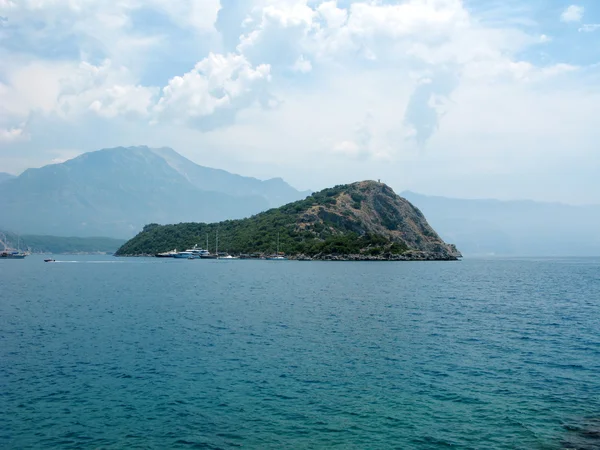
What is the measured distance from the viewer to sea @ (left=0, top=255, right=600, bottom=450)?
2664cm

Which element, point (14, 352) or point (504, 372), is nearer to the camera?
point (504, 372)

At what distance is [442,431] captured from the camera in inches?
1071

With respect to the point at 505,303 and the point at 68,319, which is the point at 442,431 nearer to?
the point at 68,319

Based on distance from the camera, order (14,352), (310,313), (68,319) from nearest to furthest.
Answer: (14,352), (68,319), (310,313)

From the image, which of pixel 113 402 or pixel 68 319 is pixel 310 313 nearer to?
pixel 68 319

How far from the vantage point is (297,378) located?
119ft

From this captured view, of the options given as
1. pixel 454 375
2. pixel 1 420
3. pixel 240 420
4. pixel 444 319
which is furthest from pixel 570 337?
pixel 1 420

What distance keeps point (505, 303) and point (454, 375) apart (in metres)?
49.7

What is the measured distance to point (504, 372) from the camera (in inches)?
1507

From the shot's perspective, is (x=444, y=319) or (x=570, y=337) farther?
(x=444, y=319)

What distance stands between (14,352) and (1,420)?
16.7 meters

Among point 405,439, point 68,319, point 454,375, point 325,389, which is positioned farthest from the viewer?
point 68,319

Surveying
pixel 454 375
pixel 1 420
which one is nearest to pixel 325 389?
pixel 454 375

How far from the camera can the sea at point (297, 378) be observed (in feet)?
87.4
